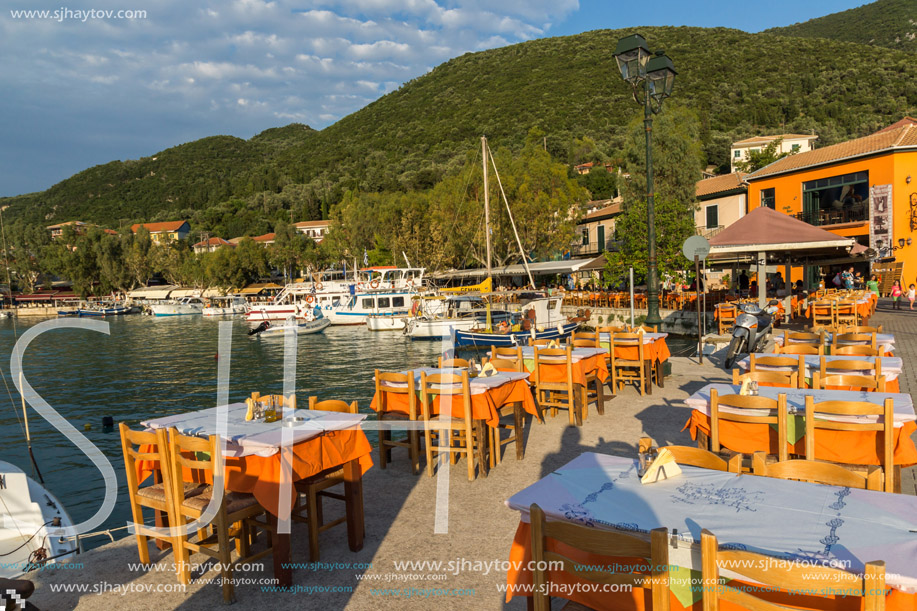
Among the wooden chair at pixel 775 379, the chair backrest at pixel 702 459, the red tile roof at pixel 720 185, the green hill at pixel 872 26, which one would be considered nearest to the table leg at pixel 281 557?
the chair backrest at pixel 702 459

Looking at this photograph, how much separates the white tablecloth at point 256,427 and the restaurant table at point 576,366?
382cm

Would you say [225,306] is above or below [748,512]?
below

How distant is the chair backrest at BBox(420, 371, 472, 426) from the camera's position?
613 centimetres

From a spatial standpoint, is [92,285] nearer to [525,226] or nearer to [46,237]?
[46,237]

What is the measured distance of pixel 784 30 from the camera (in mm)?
114938

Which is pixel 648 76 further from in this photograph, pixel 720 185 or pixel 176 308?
pixel 176 308

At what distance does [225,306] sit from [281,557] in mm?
86196

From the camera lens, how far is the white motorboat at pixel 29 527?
587 cm

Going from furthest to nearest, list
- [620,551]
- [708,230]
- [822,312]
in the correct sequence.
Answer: [708,230], [822,312], [620,551]

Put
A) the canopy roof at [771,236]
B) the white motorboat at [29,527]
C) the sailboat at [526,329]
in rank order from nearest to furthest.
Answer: the white motorboat at [29,527], the canopy roof at [771,236], the sailboat at [526,329]

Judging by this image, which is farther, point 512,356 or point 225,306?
point 225,306

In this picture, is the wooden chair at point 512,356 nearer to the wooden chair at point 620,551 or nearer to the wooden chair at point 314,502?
the wooden chair at point 314,502

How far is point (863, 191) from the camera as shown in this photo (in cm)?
3089

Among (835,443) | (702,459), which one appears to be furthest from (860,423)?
(702,459)
